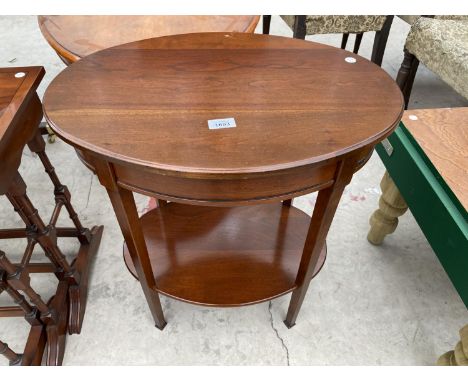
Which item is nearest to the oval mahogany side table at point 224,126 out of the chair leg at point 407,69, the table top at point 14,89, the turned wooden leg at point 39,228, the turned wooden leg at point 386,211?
the table top at point 14,89

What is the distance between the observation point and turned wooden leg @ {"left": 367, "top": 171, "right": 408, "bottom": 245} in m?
1.19

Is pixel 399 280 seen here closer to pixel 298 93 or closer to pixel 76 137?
pixel 298 93

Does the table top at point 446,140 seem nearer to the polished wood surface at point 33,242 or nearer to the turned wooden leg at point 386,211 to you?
the turned wooden leg at point 386,211

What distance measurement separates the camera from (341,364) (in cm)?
109

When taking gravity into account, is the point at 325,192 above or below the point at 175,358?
above

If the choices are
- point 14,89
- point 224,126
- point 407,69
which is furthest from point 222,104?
point 407,69

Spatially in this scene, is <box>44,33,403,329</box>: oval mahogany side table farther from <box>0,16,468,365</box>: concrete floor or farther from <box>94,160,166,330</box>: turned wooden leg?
<box>0,16,468,365</box>: concrete floor

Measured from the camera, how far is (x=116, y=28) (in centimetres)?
121

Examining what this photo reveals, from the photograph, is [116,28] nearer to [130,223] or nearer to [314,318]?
[130,223]

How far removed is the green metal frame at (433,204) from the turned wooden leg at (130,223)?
0.73 meters

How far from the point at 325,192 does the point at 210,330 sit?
2.21ft

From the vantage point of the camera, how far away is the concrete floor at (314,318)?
3.63 ft

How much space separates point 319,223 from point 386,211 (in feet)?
1.87
